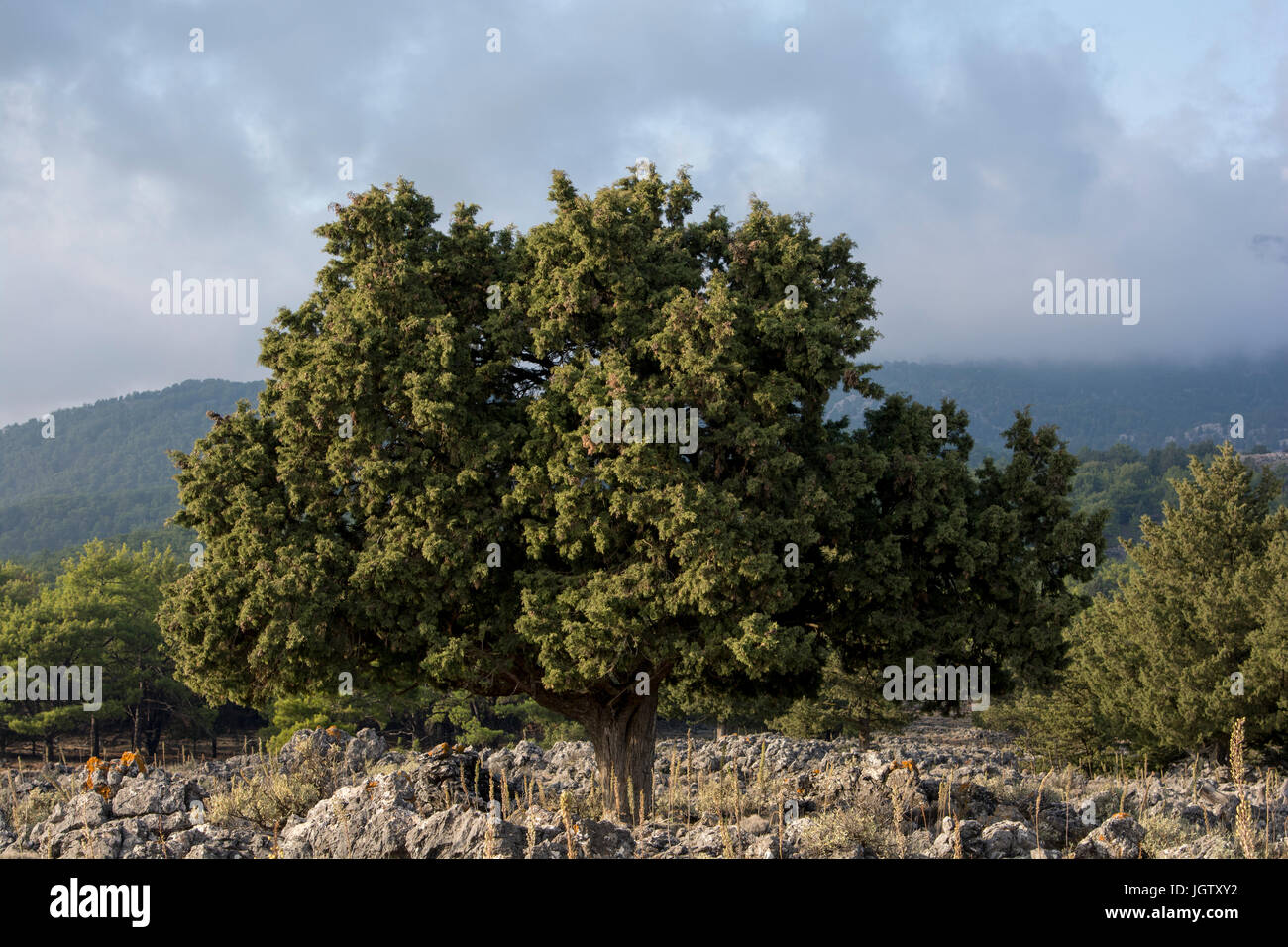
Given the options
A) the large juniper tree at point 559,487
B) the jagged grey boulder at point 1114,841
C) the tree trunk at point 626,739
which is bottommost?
the tree trunk at point 626,739

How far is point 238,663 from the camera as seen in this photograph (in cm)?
1770

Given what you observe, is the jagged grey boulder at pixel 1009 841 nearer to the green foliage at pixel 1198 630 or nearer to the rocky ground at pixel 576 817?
the rocky ground at pixel 576 817

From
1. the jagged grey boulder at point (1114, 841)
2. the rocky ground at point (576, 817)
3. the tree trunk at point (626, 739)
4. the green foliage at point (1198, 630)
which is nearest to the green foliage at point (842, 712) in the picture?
the green foliage at point (1198, 630)

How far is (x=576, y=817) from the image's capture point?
12.8 meters

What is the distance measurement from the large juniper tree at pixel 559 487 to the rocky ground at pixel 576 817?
7.35 feet

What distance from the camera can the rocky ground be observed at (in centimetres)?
1072

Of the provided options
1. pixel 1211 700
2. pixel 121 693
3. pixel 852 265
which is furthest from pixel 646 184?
pixel 121 693

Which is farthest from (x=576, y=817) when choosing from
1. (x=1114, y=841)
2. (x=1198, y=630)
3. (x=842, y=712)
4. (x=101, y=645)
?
(x=101, y=645)

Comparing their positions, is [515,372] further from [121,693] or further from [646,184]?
[121,693]

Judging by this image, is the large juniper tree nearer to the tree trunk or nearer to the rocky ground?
the tree trunk

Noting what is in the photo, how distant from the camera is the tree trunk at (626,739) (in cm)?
1920

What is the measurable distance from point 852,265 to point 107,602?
49.5 meters

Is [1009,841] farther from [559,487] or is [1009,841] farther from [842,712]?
[842,712]

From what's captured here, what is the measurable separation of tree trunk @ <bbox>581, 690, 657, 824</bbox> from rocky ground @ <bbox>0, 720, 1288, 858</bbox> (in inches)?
45.0
